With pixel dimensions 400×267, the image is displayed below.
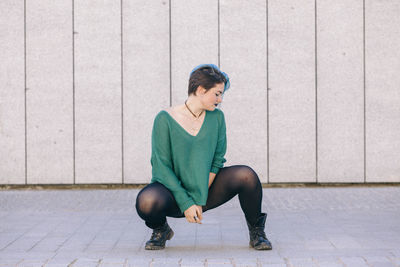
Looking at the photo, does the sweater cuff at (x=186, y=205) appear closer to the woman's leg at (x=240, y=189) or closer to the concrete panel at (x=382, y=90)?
the woman's leg at (x=240, y=189)

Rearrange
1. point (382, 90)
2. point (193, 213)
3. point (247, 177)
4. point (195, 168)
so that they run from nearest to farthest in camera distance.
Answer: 1. point (193, 213)
2. point (195, 168)
3. point (247, 177)
4. point (382, 90)

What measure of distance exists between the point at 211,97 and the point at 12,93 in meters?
5.77

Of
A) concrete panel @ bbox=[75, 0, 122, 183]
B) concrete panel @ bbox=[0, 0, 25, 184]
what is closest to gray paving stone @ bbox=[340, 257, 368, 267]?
concrete panel @ bbox=[75, 0, 122, 183]

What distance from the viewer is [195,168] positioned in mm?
4551

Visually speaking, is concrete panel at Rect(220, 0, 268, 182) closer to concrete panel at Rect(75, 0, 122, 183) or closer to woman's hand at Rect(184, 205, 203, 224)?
concrete panel at Rect(75, 0, 122, 183)

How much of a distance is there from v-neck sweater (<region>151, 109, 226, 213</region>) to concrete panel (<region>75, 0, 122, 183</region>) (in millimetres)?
5026

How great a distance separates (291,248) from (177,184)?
106 cm

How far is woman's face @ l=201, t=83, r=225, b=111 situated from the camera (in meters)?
4.61

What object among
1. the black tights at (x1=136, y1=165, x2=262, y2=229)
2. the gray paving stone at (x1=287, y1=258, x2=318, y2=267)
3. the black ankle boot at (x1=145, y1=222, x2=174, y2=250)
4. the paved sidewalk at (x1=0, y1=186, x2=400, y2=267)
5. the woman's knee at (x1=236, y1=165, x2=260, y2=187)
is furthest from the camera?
the black ankle boot at (x1=145, y1=222, x2=174, y2=250)

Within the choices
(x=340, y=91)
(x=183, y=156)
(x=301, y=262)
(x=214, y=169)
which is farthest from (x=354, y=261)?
(x=340, y=91)

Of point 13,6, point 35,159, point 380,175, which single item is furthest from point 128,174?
point 380,175

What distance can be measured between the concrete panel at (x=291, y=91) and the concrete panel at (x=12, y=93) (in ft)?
12.5

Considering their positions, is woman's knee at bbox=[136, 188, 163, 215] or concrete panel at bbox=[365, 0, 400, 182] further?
concrete panel at bbox=[365, 0, 400, 182]

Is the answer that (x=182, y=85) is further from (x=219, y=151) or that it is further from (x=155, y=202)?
(x=155, y=202)
